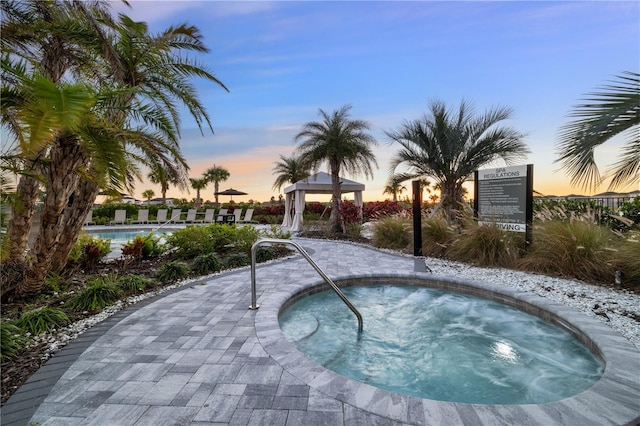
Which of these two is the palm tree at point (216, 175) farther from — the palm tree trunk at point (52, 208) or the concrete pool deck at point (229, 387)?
the concrete pool deck at point (229, 387)

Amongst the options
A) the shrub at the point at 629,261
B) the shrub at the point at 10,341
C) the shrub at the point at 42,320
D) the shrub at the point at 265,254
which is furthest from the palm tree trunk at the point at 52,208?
the shrub at the point at 629,261

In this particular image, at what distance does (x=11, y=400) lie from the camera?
198 centimetres

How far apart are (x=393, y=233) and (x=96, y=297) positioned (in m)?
7.18

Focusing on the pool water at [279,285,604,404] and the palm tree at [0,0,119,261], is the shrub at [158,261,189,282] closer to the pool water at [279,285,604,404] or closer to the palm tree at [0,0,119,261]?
the palm tree at [0,0,119,261]

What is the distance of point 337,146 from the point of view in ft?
37.5

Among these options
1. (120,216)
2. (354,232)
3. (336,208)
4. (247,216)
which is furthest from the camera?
(247,216)

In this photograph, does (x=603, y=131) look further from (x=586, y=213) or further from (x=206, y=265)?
(x=206, y=265)

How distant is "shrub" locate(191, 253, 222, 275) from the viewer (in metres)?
5.81

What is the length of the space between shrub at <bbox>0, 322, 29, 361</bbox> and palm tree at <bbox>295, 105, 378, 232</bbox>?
32.3 ft

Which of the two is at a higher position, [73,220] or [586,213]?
[586,213]

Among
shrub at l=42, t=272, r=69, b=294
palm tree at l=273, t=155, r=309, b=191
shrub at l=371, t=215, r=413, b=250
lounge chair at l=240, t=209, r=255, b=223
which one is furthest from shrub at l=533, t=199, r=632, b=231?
palm tree at l=273, t=155, r=309, b=191

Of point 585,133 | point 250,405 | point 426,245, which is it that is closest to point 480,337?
point 585,133

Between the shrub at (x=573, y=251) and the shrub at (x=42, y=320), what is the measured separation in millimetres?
7149

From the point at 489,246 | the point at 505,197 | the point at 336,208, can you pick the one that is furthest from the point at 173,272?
the point at 336,208
